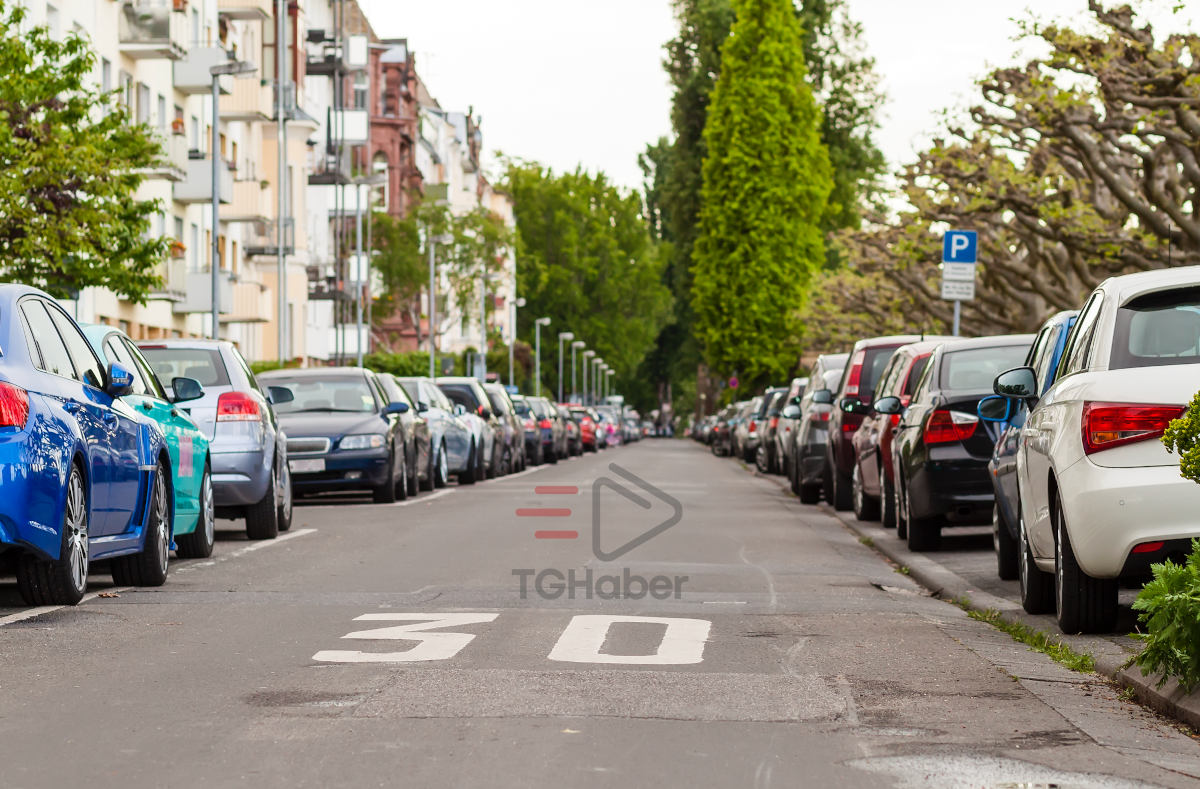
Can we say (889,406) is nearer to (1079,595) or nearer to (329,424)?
(329,424)

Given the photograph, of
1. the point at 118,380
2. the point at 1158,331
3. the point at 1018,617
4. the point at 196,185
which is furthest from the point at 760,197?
the point at 1158,331

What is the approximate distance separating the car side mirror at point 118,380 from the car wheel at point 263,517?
17.4 ft

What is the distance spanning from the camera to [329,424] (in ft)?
78.5

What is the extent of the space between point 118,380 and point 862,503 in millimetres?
10545

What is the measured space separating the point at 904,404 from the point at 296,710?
38.5 feet

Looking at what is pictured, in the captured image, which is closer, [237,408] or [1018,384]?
[1018,384]

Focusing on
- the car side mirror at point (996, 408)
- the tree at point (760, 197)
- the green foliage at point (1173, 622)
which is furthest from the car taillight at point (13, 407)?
the tree at point (760, 197)

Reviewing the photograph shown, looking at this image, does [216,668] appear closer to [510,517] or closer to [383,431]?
[510,517]

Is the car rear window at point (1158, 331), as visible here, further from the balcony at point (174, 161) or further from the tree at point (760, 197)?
Answer: the tree at point (760, 197)

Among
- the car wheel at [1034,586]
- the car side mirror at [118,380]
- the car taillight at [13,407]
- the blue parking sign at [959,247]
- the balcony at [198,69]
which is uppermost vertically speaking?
the balcony at [198,69]

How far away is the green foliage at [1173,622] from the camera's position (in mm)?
7695

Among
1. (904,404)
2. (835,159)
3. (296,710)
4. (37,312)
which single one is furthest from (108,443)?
(835,159)

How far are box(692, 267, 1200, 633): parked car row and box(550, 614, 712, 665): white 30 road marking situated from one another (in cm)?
180

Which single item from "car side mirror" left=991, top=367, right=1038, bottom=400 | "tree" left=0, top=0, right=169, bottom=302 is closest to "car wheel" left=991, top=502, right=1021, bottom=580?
"car side mirror" left=991, top=367, right=1038, bottom=400
